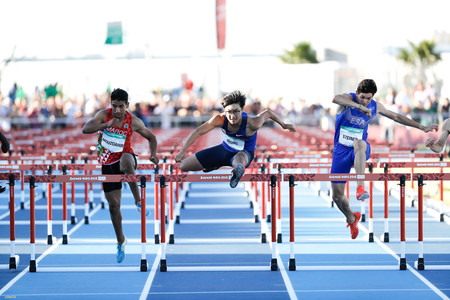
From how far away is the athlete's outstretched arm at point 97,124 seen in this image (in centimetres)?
825

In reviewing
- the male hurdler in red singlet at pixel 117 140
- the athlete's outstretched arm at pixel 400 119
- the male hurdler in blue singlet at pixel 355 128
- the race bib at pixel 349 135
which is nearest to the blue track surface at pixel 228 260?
the male hurdler in red singlet at pixel 117 140

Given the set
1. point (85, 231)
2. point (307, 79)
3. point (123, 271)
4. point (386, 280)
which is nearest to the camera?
point (386, 280)

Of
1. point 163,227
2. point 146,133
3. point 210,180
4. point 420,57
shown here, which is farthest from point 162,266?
point 420,57

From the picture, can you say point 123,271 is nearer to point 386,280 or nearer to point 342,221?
A: point 386,280

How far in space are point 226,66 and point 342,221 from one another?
27874mm

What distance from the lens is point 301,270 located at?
30.7ft

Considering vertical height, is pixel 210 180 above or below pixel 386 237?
above

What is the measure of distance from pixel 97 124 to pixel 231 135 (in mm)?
1488

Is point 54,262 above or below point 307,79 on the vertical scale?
below

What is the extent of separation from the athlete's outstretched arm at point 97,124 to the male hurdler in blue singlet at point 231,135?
78 cm

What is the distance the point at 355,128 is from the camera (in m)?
9.22

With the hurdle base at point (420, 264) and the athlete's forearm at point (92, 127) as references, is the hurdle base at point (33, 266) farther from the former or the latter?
the hurdle base at point (420, 264)

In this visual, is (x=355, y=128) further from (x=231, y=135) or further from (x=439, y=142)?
(x=231, y=135)

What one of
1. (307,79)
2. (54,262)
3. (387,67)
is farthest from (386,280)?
(387,67)
